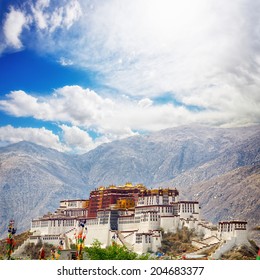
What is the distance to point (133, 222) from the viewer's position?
2303 centimetres

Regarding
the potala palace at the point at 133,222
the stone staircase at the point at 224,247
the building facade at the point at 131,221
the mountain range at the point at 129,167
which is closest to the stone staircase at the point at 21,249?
the potala palace at the point at 133,222

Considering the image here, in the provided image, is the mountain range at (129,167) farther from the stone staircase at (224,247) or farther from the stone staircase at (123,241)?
the stone staircase at (224,247)

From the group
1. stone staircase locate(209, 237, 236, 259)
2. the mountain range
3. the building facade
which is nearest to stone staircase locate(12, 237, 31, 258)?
the building facade

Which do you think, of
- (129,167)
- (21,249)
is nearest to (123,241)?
(21,249)

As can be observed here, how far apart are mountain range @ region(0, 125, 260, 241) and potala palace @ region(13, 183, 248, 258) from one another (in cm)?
300

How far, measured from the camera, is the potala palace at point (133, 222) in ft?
68.8

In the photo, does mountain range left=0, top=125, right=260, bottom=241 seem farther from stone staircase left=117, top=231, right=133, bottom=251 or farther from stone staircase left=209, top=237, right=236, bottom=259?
stone staircase left=209, top=237, right=236, bottom=259

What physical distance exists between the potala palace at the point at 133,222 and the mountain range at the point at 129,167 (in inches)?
118

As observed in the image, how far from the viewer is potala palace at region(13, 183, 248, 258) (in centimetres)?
2097

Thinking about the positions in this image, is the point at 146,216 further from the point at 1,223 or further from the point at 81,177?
the point at 81,177

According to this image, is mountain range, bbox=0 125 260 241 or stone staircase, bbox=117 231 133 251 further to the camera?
mountain range, bbox=0 125 260 241

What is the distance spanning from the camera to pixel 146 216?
2247 centimetres
